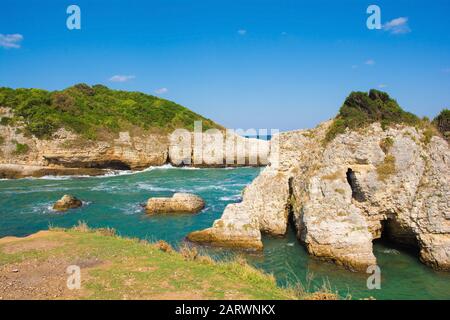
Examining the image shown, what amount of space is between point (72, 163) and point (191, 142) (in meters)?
21.9

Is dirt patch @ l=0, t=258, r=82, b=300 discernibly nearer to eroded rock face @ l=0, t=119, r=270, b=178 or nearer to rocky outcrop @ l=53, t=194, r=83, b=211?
rocky outcrop @ l=53, t=194, r=83, b=211

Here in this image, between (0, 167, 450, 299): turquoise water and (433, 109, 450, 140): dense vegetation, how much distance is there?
7312mm

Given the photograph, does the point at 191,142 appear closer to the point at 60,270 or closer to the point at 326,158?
the point at 326,158

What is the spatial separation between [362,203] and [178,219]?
43.4 feet

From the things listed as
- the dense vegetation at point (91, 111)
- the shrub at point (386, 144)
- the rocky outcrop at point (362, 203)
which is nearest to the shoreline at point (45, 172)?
the dense vegetation at point (91, 111)

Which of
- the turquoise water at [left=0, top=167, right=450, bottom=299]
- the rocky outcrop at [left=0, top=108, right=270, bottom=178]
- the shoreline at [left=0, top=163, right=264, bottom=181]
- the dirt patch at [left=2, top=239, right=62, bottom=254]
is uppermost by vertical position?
the rocky outcrop at [left=0, top=108, right=270, bottom=178]

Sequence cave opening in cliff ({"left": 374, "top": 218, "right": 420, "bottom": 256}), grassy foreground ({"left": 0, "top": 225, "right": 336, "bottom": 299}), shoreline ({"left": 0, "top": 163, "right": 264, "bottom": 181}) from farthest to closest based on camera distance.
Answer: shoreline ({"left": 0, "top": 163, "right": 264, "bottom": 181}) → cave opening in cliff ({"left": 374, "top": 218, "right": 420, "bottom": 256}) → grassy foreground ({"left": 0, "top": 225, "right": 336, "bottom": 299})

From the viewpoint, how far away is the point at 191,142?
6712cm

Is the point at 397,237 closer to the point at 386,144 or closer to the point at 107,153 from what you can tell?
the point at 386,144

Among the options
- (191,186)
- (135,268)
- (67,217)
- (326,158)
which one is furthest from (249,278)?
(191,186)

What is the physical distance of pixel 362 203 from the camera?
1886cm

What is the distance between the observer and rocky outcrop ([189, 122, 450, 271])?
16.9m

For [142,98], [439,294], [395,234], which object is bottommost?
[439,294]

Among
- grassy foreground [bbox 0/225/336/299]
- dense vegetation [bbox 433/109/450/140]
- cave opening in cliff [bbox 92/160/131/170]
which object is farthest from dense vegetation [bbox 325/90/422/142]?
cave opening in cliff [bbox 92/160/131/170]
